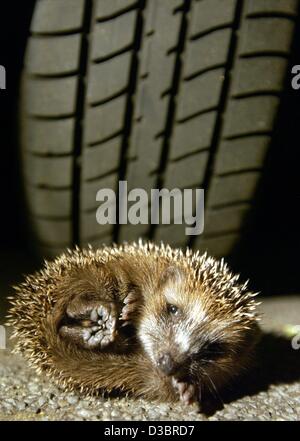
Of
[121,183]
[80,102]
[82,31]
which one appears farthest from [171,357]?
[82,31]

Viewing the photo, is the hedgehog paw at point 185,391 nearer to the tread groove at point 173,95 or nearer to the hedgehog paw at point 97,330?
the hedgehog paw at point 97,330

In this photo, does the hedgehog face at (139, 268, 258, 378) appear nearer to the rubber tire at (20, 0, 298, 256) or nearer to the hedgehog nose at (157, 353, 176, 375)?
the hedgehog nose at (157, 353, 176, 375)

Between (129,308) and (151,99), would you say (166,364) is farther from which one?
(151,99)

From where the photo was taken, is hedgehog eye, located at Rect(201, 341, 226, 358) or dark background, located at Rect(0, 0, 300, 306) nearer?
hedgehog eye, located at Rect(201, 341, 226, 358)

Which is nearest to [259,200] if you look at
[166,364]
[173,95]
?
[173,95]

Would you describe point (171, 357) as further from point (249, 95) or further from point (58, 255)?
point (249, 95)

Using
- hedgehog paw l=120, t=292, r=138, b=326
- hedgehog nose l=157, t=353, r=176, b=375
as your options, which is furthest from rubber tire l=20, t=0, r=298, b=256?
hedgehog nose l=157, t=353, r=176, b=375
